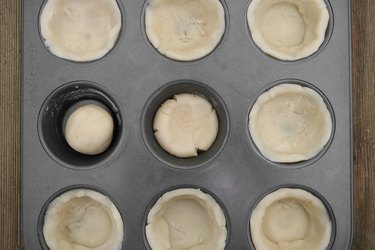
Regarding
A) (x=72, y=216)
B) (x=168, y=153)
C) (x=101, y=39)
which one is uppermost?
(x=101, y=39)

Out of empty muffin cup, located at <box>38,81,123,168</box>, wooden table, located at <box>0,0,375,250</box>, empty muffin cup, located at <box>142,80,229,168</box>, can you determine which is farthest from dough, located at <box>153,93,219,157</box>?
wooden table, located at <box>0,0,375,250</box>

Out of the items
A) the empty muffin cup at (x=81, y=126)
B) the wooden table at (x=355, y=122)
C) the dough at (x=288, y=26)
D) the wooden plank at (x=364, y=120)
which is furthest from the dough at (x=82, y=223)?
the wooden plank at (x=364, y=120)

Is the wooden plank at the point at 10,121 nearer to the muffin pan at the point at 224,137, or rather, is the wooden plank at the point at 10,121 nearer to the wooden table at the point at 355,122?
the wooden table at the point at 355,122

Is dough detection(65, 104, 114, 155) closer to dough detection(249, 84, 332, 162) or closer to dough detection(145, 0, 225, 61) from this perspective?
dough detection(145, 0, 225, 61)

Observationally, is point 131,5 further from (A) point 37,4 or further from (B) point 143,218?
(B) point 143,218

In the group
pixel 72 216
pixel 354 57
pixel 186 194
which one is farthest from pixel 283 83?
pixel 72 216

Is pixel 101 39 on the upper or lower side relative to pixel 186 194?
upper

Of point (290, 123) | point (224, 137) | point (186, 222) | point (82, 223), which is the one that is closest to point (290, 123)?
point (290, 123)
